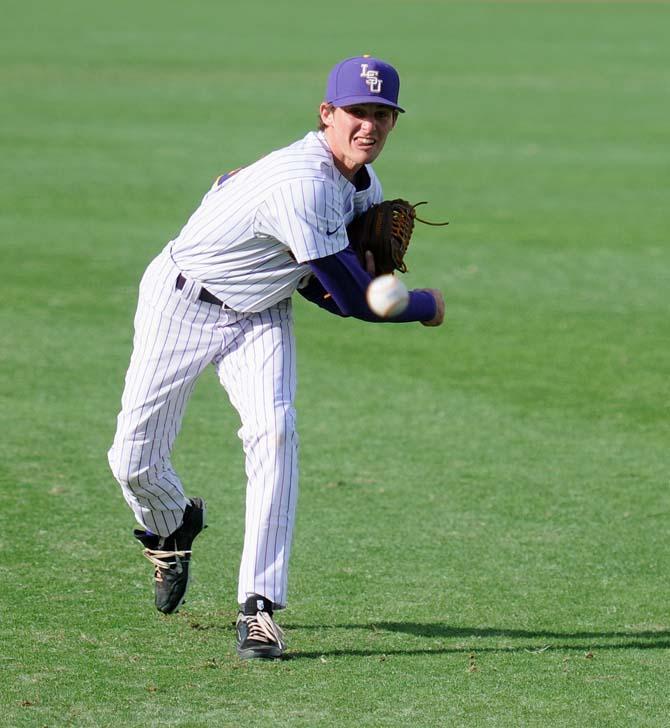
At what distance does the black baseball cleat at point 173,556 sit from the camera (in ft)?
18.0

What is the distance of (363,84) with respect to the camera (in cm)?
496

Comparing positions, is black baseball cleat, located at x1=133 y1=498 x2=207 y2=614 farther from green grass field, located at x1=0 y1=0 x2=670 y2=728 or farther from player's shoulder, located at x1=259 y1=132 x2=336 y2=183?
player's shoulder, located at x1=259 y1=132 x2=336 y2=183

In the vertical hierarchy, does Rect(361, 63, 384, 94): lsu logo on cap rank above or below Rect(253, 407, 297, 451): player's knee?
above

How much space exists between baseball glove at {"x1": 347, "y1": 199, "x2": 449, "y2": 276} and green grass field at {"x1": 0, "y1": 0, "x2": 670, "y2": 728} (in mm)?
1402

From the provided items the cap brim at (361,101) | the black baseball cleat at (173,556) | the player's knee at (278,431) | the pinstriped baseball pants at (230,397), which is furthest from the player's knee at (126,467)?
the cap brim at (361,101)

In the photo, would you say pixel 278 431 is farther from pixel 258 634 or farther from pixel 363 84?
pixel 363 84

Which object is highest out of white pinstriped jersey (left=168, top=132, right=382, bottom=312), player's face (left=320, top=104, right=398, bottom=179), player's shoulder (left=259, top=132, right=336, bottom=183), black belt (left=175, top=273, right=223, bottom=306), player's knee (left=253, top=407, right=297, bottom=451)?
player's face (left=320, top=104, right=398, bottom=179)

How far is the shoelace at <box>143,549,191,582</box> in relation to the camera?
549 cm

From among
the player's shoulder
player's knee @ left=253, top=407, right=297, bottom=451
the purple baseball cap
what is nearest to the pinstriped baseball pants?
player's knee @ left=253, top=407, right=297, bottom=451

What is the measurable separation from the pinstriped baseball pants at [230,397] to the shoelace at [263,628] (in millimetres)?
83

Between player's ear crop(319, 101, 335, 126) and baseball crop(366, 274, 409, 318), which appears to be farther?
player's ear crop(319, 101, 335, 126)

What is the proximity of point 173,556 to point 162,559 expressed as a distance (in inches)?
1.8

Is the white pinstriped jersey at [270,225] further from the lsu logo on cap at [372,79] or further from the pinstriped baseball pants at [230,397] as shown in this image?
the lsu logo on cap at [372,79]

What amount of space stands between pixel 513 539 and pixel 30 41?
29116 mm
